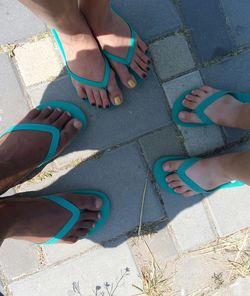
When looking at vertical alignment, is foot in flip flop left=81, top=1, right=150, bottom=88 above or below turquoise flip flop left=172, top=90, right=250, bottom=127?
above

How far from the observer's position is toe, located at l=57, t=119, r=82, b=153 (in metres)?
1.88

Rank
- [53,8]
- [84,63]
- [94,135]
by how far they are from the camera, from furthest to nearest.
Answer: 1. [94,135]
2. [84,63]
3. [53,8]

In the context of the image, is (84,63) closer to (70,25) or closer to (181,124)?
(70,25)

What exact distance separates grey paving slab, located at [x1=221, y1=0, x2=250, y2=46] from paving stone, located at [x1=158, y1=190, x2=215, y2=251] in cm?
86

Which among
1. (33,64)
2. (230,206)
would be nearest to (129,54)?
(33,64)

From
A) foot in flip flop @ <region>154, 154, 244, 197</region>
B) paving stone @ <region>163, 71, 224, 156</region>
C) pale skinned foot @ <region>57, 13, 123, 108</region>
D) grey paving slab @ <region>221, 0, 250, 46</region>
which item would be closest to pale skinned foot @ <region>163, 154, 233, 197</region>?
foot in flip flop @ <region>154, 154, 244, 197</region>

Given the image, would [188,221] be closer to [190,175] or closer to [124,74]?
[190,175]

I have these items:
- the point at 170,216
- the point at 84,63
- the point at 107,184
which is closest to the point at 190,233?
the point at 170,216

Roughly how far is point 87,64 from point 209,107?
633 mm

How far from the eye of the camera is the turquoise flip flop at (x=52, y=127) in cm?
188

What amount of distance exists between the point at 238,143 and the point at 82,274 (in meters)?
1.05

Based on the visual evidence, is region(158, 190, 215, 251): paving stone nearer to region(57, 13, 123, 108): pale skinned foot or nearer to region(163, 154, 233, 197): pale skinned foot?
region(163, 154, 233, 197): pale skinned foot

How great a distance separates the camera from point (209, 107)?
1.88 meters

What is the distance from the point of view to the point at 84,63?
182 cm
